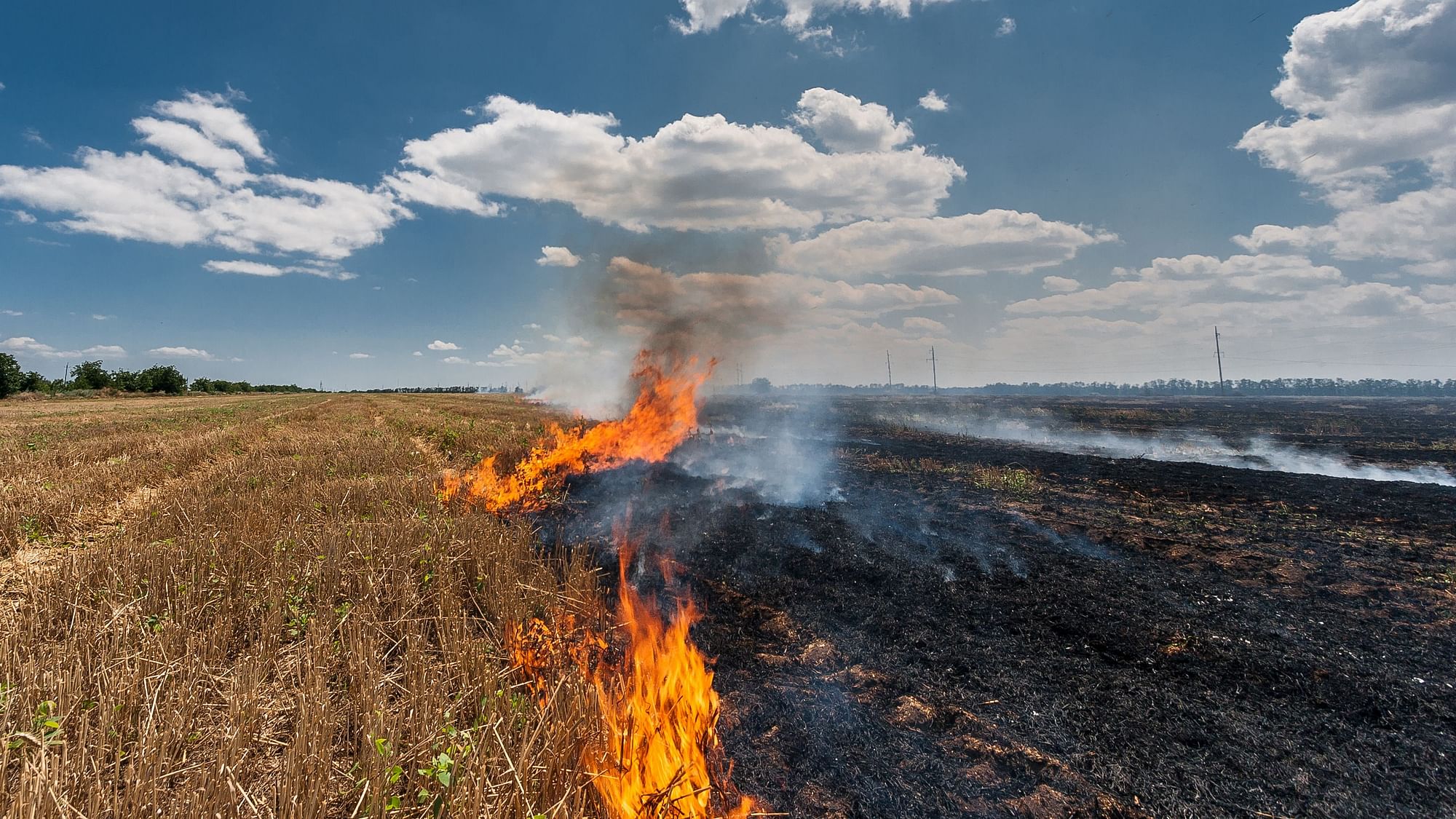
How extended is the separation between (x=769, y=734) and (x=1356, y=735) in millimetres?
5021

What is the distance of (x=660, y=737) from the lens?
4.40 metres

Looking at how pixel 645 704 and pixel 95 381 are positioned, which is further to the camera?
pixel 95 381

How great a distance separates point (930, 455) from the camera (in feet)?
77.0

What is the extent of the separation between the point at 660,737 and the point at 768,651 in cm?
220

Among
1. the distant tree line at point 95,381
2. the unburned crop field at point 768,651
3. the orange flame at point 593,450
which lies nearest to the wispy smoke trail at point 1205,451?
the unburned crop field at point 768,651

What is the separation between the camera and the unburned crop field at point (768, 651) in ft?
12.4

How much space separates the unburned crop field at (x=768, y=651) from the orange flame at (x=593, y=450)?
60.2 inches

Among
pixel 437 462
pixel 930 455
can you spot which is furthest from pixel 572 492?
pixel 930 455

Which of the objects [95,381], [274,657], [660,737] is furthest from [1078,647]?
[95,381]

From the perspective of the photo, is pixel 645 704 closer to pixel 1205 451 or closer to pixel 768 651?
pixel 768 651

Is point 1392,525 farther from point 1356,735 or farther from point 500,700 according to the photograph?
point 500,700

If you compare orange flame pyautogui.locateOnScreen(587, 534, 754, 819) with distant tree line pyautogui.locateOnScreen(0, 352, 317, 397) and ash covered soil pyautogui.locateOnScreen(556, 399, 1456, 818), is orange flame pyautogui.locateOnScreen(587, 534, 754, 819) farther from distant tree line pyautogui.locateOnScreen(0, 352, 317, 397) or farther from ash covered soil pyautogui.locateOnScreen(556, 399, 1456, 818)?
distant tree line pyautogui.locateOnScreen(0, 352, 317, 397)

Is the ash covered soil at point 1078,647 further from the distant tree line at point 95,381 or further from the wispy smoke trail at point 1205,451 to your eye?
the distant tree line at point 95,381

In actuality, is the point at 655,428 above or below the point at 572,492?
above
